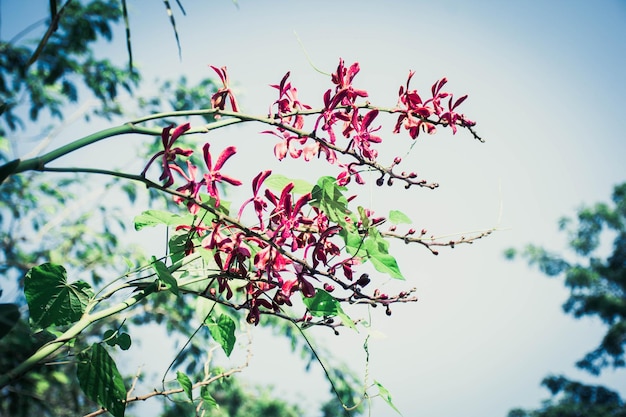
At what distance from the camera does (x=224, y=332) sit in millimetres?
720

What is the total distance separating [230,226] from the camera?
1.81 ft

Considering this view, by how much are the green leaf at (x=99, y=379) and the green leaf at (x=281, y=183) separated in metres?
A: 0.32

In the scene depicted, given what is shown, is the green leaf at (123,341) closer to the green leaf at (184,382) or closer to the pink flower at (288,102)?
the green leaf at (184,382)

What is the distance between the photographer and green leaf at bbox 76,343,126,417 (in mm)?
566

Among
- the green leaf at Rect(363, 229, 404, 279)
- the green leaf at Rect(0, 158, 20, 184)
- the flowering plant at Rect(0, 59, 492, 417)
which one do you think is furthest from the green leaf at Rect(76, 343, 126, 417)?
the green leaf at Rect(363, 229, 404, 279)

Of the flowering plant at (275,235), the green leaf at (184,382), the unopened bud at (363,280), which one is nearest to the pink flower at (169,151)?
the flowering plant at (275,235)

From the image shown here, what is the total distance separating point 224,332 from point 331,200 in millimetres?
311

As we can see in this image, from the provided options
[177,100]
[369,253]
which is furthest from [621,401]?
[369,253]

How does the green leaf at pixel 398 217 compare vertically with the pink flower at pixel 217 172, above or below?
above

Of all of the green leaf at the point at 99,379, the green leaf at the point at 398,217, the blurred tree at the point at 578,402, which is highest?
the blurred tree at the point at 578,402

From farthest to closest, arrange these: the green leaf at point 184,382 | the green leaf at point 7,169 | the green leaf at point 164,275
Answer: the green leaf at point 184,382
the green leaf at point 164,275
the green leaf at point 7,169

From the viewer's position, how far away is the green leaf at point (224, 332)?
0.71 meters

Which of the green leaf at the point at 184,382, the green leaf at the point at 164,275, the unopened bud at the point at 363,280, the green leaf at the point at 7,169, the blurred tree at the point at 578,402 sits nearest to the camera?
the green leaf at the point at 7,169

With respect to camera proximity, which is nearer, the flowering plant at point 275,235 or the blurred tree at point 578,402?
the flowering plant at point 275,235
